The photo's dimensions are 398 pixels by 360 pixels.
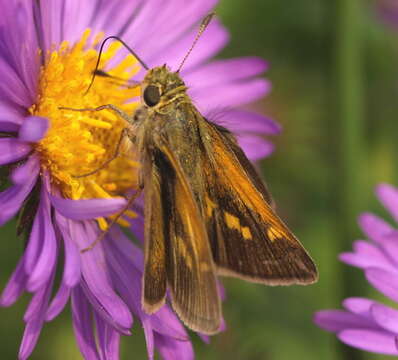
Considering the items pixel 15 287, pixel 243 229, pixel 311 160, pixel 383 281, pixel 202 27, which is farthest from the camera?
pixel 311 160

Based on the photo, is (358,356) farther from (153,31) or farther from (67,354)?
(153,31)

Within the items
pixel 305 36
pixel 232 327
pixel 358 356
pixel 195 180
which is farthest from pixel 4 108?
pixel 305 36

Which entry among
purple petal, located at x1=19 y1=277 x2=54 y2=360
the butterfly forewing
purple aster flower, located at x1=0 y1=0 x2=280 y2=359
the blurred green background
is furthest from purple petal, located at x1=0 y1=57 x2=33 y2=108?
the blurred green background

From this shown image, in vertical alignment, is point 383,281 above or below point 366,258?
below

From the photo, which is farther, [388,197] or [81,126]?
[388,197]

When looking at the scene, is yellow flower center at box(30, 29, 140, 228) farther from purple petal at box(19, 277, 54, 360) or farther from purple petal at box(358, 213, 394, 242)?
purple petal at box(358, 213, 394, 242)

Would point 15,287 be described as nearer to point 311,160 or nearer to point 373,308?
point 373,308

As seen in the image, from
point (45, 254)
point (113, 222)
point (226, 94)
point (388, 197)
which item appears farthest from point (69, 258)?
point (388, 197)

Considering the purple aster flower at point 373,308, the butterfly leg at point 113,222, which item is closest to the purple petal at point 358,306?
the purple aster flower at point 373,308
